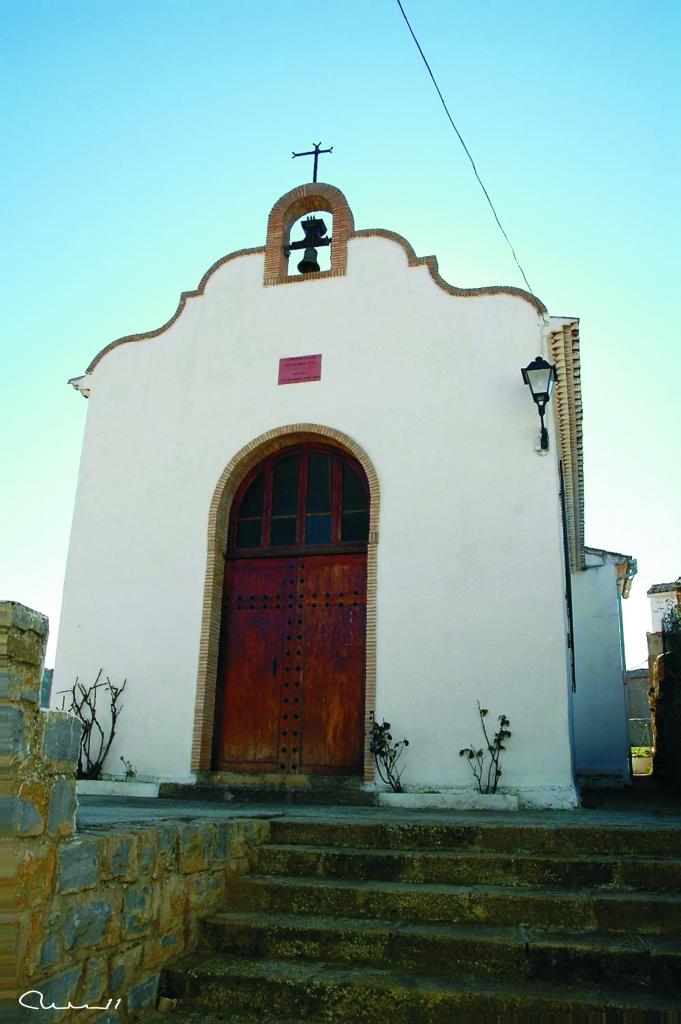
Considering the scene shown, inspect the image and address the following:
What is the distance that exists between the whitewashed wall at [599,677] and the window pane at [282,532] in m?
5.90

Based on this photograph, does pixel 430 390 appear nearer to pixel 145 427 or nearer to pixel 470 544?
pixel 470 544

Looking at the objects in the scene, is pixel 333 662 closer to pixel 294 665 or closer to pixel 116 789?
pixel 294 665

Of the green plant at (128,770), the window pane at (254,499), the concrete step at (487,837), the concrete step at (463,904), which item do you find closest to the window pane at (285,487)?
the window pane at (254,499)

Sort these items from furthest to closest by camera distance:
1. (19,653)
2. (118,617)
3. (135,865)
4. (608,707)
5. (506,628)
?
(608,707)
(118,617)
(506,628)
(135,865)
(19,653)

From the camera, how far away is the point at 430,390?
28.6 feet

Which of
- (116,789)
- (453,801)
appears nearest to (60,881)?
(453,801)

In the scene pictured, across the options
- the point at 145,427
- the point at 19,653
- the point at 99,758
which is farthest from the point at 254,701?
the point at 19,653

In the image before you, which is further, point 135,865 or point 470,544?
point 470,544

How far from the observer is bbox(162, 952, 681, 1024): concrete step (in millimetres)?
3369

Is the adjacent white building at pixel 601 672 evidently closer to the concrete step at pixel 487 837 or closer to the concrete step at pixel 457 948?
the concrete step at pixel 487 837

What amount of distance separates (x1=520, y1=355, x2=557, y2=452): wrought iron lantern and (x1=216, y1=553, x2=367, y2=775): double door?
2224 millimetres

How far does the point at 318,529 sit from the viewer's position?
8906mm

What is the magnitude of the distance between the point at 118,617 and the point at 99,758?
147 centimetres

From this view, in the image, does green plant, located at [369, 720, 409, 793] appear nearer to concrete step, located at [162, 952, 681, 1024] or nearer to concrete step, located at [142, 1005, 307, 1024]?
concrete step, located at [162, 952, 681, 1024]
